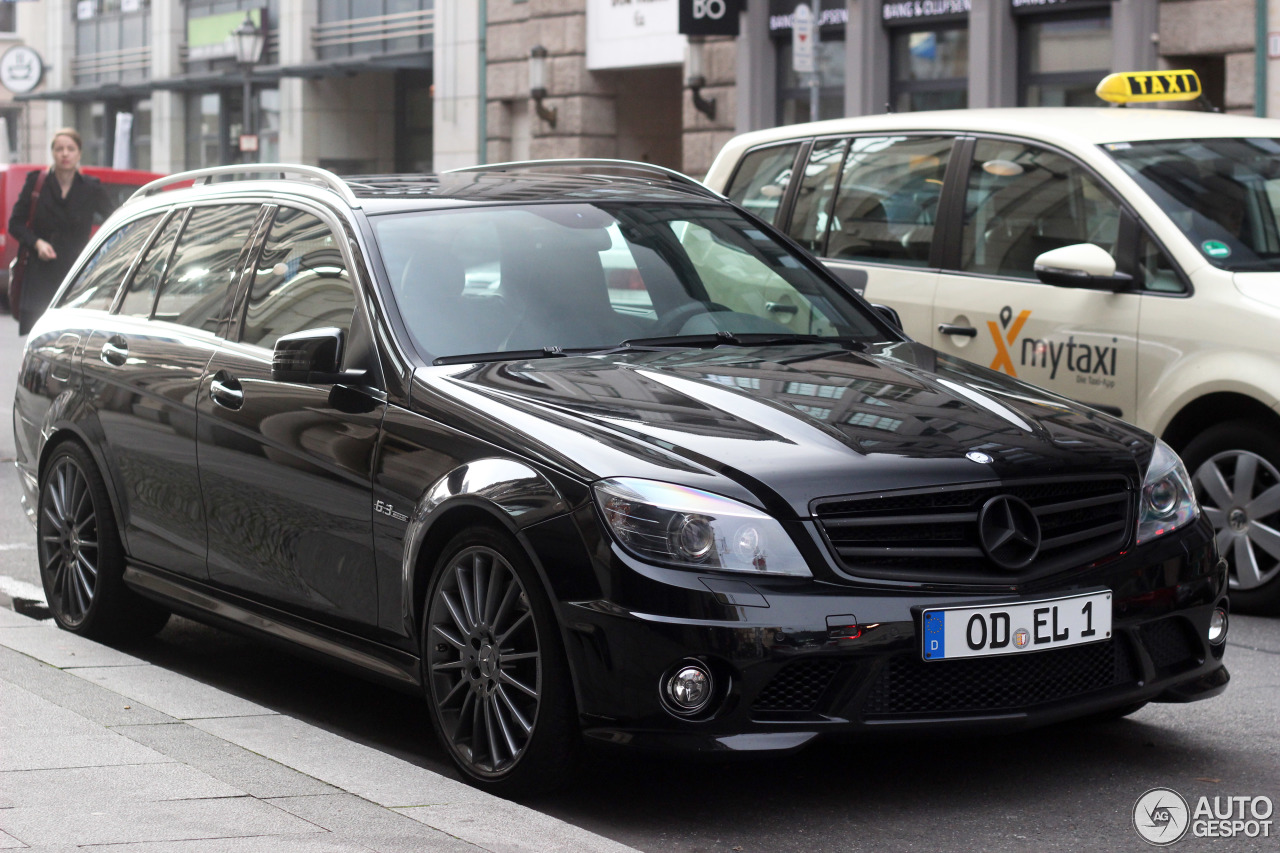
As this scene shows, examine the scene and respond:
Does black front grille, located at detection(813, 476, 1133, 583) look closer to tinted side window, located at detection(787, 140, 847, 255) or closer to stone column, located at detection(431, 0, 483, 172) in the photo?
A: tinted side window, located at detection(787, 140, 847, 255)

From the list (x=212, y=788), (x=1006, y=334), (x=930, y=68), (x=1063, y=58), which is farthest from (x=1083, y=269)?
(x=930, y=68)

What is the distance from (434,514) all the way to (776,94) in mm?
22185

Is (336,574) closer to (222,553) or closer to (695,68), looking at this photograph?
(222,553)

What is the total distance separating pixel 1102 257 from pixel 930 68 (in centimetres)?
1689

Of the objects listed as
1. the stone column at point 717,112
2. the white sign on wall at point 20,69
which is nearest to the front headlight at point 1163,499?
the stone column at point 717,112

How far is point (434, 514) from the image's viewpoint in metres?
4.78

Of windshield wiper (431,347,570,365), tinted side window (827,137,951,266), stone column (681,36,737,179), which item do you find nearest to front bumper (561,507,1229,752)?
windshield wiper (431,347,570,365)

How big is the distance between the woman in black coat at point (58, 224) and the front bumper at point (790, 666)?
8971 mm

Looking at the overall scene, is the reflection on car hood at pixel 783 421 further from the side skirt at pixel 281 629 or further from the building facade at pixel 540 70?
the building facade at pixel 540 70

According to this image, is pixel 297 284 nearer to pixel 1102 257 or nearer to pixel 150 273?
pixel 150 273

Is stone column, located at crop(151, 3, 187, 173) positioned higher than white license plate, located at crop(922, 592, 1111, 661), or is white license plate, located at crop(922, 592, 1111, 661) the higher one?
stone column, located at crop(151, 3, 187, 173)

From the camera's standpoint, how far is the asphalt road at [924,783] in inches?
173

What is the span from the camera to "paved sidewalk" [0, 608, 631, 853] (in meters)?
3.94

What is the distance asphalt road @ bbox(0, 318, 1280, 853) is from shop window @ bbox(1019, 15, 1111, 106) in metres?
16.0
